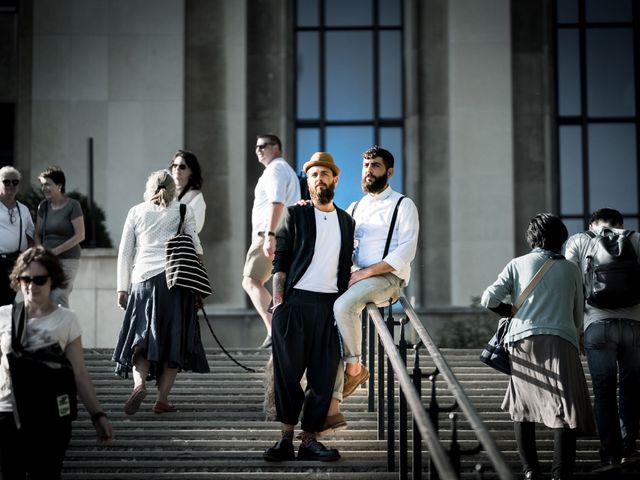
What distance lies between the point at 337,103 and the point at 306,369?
1025cm

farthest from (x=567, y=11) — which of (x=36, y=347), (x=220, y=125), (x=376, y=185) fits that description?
(x=36, y=347)

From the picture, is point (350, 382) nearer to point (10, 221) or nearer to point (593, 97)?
point (10, 221)

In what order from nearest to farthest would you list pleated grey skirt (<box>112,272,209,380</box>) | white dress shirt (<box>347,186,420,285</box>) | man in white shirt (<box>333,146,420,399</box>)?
man in white shirt (<box>333,146,420,399</box>) < white dress shirt (<box>347,186,420,285</box>) < pleated grey skirt (<box>112,272,209,380</box>)

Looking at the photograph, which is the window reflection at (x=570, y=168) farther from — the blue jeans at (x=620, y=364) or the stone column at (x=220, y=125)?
the blue jeans at (x=620, y=364)

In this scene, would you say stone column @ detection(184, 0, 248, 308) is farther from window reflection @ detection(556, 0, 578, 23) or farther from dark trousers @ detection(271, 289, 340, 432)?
dark trousers @ detection(271, 289, 340, 432)

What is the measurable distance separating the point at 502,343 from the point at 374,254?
42.0 inches

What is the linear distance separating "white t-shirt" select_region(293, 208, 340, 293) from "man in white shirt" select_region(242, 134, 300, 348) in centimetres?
178

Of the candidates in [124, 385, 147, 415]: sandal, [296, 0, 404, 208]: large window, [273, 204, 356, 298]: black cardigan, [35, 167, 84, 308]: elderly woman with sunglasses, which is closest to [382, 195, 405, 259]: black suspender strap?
[273, 204, 356, 298]: black cardigan

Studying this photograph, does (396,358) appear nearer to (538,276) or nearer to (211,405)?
(538,276)

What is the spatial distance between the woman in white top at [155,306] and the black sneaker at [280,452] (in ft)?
4.96

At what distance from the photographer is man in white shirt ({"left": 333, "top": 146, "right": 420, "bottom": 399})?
316 inches

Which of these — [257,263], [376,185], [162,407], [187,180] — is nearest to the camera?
[376,185]

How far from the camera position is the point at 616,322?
8875mm

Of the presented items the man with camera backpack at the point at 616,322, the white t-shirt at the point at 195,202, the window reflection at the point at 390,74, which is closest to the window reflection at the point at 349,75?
the window reflection at the point at 390,74
